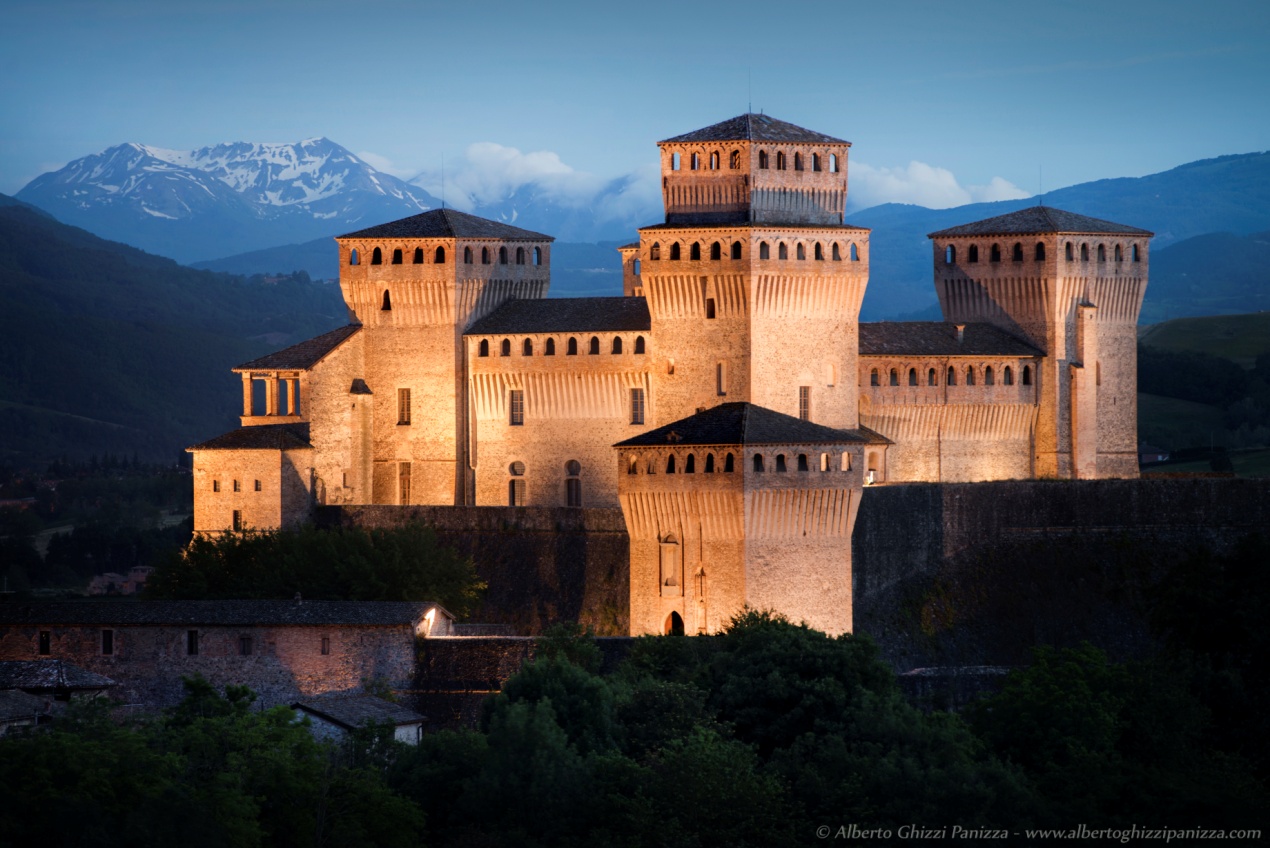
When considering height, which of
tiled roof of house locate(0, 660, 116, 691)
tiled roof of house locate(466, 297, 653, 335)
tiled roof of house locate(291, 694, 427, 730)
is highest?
tiled roof of house locate(466, 297, 653, 335)

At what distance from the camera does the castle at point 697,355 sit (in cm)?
6384

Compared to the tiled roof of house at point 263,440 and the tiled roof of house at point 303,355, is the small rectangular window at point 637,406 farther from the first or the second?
the tiled roof of house at point 263,440

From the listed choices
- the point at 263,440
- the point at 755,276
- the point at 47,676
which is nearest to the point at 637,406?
the point at 755,276

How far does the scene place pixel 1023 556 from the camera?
6500 cm

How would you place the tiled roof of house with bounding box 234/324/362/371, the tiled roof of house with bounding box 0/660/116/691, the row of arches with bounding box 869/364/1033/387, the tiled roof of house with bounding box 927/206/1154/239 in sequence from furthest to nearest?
1. the tiled roof of house with bounding box 927/206/1154/239
2. the tiled roof of house with bounding box 234/324/362/371
3. the row of arches with bounding box 869/364/1033/387
4. the tiled roof of house with bounding box 0/660/116/691

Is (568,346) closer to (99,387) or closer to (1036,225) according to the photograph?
(1036,225)

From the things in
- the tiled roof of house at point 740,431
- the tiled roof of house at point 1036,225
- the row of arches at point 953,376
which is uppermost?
the tiled roof of house at point 1036,225

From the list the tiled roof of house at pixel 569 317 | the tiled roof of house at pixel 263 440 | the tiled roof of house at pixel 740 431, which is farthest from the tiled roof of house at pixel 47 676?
the tiled roof of house at pixel 569 317

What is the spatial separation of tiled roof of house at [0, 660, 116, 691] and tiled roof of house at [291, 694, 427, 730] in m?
4.82

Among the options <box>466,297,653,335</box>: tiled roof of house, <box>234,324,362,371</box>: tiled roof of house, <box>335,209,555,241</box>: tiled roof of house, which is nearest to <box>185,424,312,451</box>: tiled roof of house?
<box>234,324,362,371</box>: tiled roof of house

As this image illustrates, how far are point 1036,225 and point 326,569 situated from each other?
2250 cm

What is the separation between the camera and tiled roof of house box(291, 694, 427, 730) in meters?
51.8

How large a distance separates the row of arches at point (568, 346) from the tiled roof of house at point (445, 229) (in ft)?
10.8

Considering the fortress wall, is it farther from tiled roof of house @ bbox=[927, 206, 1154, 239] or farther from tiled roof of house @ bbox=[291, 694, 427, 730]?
tiled roof of house @ bbox=[291, 694, 427, 730]
